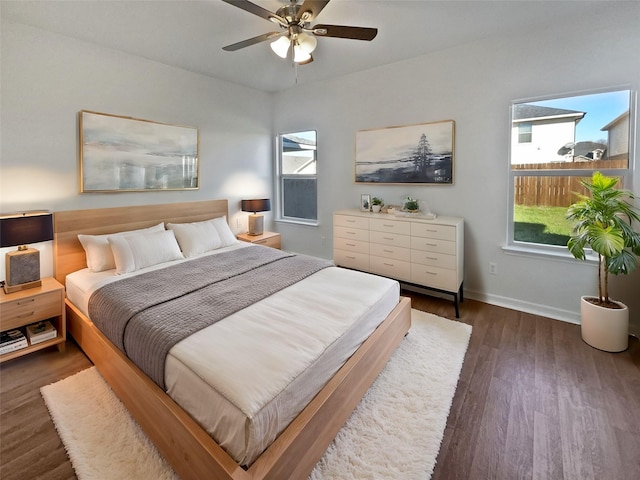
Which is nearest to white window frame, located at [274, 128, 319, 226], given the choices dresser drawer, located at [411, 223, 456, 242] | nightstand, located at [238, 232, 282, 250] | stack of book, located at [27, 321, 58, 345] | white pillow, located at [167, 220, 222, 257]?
nightstand, located at [238, 232, 282, 250]

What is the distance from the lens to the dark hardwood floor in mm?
1549

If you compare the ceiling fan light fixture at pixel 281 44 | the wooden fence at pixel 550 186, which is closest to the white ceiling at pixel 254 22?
the ceiling fan light fixture at pixel 281 44

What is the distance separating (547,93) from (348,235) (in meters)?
2.39

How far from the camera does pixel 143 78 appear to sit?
3.43m

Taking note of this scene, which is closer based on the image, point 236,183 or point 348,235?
point 348,235

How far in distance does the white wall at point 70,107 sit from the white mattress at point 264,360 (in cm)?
236

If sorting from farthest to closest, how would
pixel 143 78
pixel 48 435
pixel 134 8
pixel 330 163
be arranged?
pixel 330 163
pixel 143 78
pixel 134 8
pixel 48 435

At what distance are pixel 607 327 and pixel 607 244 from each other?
0.68 m

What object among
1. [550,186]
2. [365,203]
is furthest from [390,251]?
[550,186]

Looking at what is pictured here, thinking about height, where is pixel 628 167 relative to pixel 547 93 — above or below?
below

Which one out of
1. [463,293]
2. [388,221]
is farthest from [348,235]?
[463,293]

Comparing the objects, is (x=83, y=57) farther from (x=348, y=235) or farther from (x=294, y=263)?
(x=348, y=235)

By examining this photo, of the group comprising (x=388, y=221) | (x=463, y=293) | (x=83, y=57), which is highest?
(x=83, y=57)

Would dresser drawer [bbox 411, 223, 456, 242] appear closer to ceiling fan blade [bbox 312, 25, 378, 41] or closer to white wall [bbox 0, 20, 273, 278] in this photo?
ceiling fan blade [bbox 312, 25, 378, 41]
